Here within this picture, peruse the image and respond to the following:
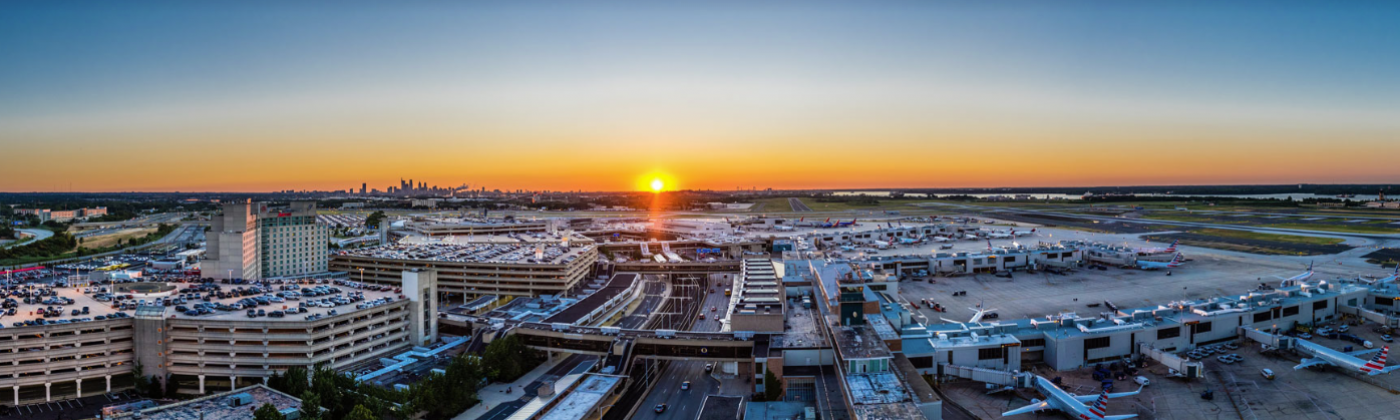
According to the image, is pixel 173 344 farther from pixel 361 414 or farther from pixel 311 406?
pixel 361 414

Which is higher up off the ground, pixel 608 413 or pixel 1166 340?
pixel 1166 340

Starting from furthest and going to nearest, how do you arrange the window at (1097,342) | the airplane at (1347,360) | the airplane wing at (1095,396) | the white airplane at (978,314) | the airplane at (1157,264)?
the airplane at (1157,264) → the white airplane at (978,314) → the window at (1097,342) → the airplane at (1347,360) → the airplane wing at (1095,396)

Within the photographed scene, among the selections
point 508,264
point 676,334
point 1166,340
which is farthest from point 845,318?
point 508,264

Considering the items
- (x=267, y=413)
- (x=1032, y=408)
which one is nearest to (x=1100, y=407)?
(x=1032, y=408)

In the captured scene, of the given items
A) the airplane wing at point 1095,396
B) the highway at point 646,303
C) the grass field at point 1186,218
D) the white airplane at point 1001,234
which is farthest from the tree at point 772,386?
the grass field at point 1186,218

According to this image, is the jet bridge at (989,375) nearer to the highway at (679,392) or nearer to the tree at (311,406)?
the highway at (679,392)

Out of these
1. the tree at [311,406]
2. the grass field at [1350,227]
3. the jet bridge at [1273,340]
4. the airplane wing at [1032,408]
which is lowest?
the tree at [311,406]

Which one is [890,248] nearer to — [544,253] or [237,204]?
[544,253]
